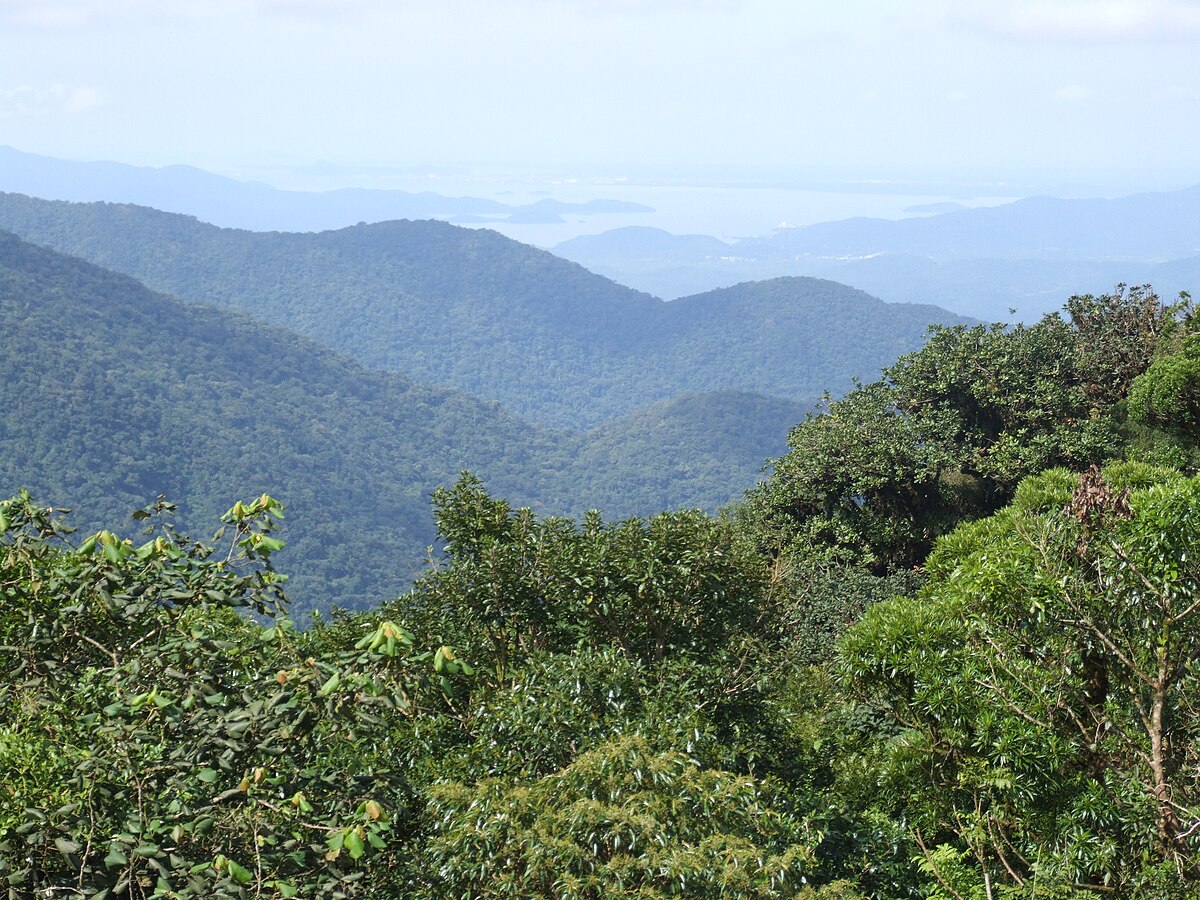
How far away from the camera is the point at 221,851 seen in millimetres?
4566

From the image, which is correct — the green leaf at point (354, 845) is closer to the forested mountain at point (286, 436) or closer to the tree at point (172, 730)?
the tree at point (172, 730)

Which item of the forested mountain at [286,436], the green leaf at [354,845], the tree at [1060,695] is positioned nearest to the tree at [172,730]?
the green leaf at [354,845]

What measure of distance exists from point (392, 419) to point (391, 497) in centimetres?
2692

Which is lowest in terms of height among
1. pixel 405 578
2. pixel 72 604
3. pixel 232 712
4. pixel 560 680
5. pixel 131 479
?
pixel 405 578

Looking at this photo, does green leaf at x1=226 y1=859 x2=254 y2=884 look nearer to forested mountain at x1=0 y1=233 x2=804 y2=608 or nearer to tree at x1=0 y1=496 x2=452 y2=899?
tree at x1=0 y1=496 x2=452 y2=899

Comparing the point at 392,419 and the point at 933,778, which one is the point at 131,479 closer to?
the point at 392,419

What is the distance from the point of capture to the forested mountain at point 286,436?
85812 millimetres

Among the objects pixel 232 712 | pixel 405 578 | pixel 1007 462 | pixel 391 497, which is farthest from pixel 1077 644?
pixel 391 497

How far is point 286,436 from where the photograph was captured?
115m

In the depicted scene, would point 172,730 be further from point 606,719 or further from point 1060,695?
point 1060,695

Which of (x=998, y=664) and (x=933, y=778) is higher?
(x=998, y=664)

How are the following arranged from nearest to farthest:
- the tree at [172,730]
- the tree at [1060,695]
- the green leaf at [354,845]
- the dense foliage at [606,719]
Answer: the green leaf at [354,845] → the tree at [172,730] → the dense foliage at [606,719] → the tree at [1060,695]

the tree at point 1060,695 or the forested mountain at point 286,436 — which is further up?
the tree at point 1060,695

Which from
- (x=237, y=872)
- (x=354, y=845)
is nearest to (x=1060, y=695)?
(x=354, y=845)
